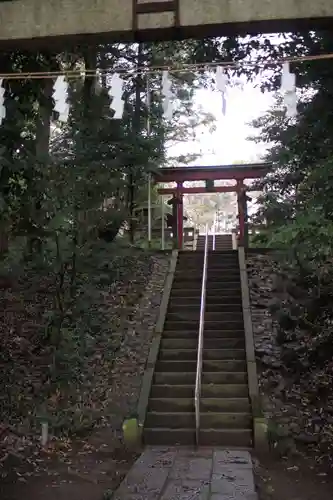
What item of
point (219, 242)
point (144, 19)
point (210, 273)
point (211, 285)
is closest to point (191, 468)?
point (144, 19)

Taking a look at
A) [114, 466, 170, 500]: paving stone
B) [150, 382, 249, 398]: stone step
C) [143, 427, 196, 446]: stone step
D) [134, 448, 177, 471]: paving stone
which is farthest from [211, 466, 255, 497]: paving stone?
[150, 382, 249, 398]: stone step

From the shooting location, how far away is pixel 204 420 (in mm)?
7082

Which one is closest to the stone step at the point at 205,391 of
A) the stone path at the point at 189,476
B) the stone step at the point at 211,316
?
the stone path at the point at 189,476

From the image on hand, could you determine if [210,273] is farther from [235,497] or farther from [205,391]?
[235,497]

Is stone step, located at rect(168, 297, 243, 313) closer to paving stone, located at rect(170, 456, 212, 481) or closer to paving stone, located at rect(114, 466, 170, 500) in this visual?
paving stone, located at rect(170, 456, 212, 481)

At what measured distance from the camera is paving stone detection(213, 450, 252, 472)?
5771 mm

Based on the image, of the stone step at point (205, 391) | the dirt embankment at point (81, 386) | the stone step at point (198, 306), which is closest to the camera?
the dirt embankment at point (81, 386)

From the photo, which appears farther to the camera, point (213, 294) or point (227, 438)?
point (213, 294)

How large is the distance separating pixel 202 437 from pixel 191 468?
3.76ft

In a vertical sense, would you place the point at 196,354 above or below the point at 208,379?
above

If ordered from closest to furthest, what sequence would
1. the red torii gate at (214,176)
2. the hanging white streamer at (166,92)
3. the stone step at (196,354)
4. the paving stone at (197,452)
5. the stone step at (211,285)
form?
1. the hanging white streamer at (166,92)
2. the paving stone at (197,452)
3. the stone step at (196,354)
4. the stone step at (211,285)
5. the red torii gate at (214,176)

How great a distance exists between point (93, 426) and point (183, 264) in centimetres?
621

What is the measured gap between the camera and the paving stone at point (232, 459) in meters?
5.77

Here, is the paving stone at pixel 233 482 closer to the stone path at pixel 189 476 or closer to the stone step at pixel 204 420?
the stone path at pixel 189 476
